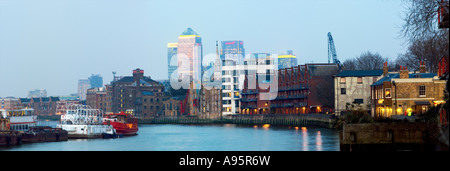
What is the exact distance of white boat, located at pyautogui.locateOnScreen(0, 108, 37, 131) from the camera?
10294cm

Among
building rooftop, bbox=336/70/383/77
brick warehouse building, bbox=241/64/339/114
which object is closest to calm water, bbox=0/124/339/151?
building rooftop, bbox=336/70/383/77

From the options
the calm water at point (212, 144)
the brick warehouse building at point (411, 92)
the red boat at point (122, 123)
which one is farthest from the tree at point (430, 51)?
the red boat at point (122, 123)

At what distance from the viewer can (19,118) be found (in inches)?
4136

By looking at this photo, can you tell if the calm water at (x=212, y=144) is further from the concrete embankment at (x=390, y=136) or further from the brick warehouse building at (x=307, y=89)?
the brick warehouse building at (x=307, y=89)

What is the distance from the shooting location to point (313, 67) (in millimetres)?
155875

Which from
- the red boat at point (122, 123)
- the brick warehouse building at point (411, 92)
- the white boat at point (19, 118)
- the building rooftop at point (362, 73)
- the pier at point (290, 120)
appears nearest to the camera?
the brick warehouse building at point (411, 92)

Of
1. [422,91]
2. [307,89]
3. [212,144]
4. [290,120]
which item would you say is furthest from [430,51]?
[290,120]

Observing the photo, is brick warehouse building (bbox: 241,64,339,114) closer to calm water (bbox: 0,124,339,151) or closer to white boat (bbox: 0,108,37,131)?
calm water (bbox: 0,124,339,151)

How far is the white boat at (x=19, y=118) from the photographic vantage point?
10294 cm

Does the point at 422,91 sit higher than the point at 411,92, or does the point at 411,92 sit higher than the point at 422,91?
the point at 422,91

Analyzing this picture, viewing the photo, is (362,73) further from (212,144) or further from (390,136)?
(390,136)

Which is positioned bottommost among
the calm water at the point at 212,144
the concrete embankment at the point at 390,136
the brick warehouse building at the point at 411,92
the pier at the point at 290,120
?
the calm water at the point at 212,144
